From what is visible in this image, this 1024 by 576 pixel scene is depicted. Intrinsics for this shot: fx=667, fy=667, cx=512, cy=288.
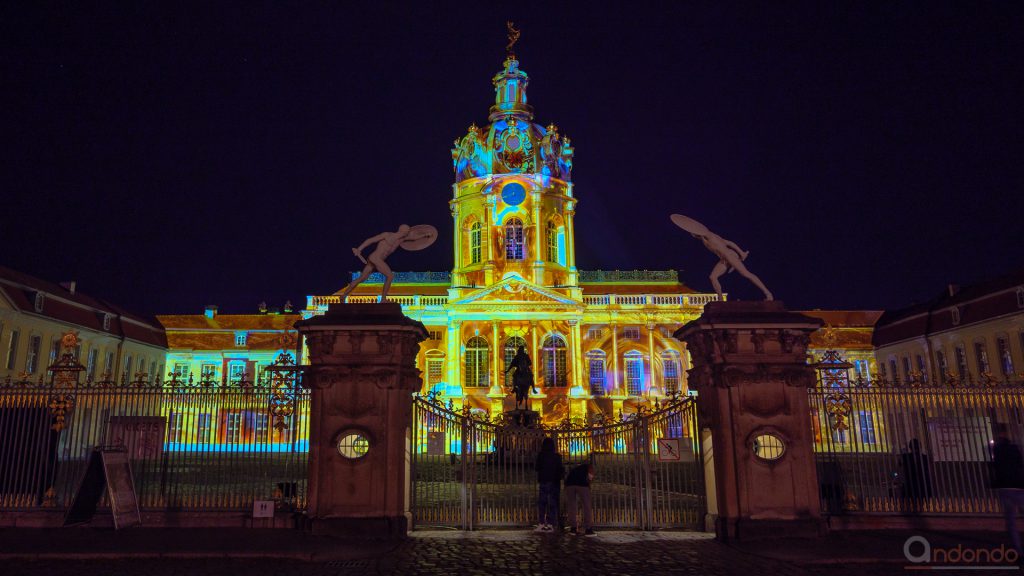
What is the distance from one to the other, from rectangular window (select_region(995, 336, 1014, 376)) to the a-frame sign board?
1491 inches

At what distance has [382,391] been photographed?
10094mm

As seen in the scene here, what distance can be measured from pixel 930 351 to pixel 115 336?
48935 mm

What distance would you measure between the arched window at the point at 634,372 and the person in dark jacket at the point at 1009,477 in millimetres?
36017

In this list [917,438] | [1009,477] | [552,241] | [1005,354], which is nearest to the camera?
[1009,477]

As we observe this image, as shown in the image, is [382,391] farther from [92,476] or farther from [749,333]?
[749,333]

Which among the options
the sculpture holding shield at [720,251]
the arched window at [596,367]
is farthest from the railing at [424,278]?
the sculpture holding shield at [720,251]

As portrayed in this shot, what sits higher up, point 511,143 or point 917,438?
point 511,143

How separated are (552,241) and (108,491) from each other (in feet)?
137

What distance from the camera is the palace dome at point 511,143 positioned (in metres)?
49.1

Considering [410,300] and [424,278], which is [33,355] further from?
[424,278]

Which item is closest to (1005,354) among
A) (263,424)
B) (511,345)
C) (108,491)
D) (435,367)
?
(511,345)

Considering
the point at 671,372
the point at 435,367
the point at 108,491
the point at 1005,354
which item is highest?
the point at 435,367

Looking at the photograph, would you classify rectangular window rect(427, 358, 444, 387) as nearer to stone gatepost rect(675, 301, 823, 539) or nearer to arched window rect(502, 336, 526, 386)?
arched window rect(502, 336, 526, 386)

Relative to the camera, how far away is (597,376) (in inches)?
1772
